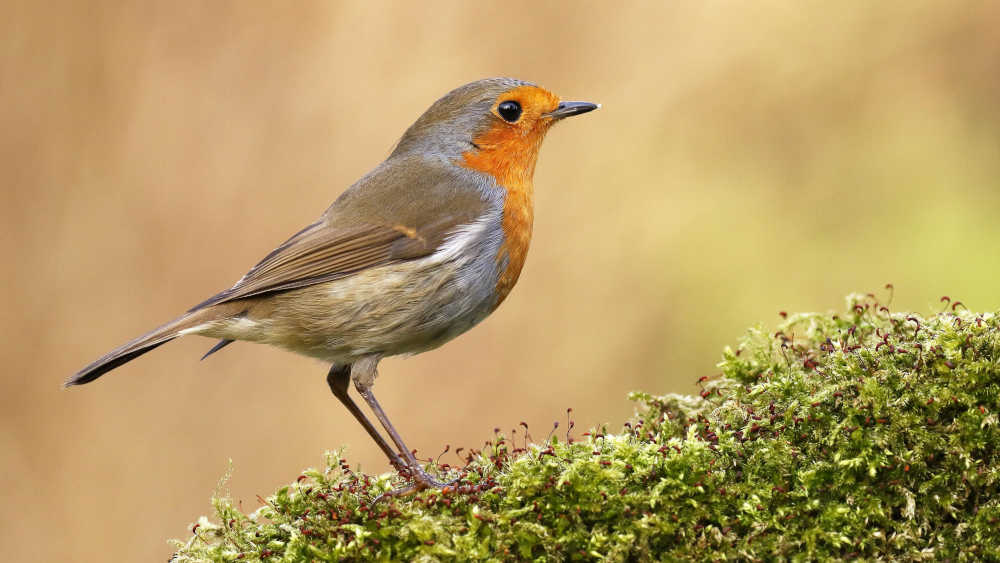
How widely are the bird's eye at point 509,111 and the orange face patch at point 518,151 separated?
1 centimetres

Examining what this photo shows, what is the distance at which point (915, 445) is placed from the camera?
229 cm

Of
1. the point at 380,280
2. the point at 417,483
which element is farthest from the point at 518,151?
the point at 417,483

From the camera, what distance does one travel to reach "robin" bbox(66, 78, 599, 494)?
338 cm

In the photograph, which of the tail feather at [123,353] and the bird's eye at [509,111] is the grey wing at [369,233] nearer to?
the tail feather at [123,353]

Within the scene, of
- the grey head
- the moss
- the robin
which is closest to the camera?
the moss

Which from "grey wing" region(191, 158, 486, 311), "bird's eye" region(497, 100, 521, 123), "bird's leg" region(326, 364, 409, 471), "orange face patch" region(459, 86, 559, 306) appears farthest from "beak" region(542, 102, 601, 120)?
"bird's leg" region(326, 364, 409, 471)

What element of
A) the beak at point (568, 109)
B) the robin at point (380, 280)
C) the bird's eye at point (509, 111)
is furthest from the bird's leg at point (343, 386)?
the beak at point (568, 109)

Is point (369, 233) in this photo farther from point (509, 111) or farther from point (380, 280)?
point (509, 111)

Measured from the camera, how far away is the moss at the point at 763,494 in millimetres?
2232

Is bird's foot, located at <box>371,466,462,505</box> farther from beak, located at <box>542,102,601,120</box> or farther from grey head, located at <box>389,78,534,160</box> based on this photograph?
beak, located at <box>542,102,601,120</box>

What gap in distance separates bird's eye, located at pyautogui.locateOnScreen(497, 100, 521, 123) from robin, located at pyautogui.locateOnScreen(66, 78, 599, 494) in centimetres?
33

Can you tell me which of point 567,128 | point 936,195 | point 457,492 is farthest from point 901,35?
point 457,492

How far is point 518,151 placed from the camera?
13.1 feet

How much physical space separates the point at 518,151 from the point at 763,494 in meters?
2.12
